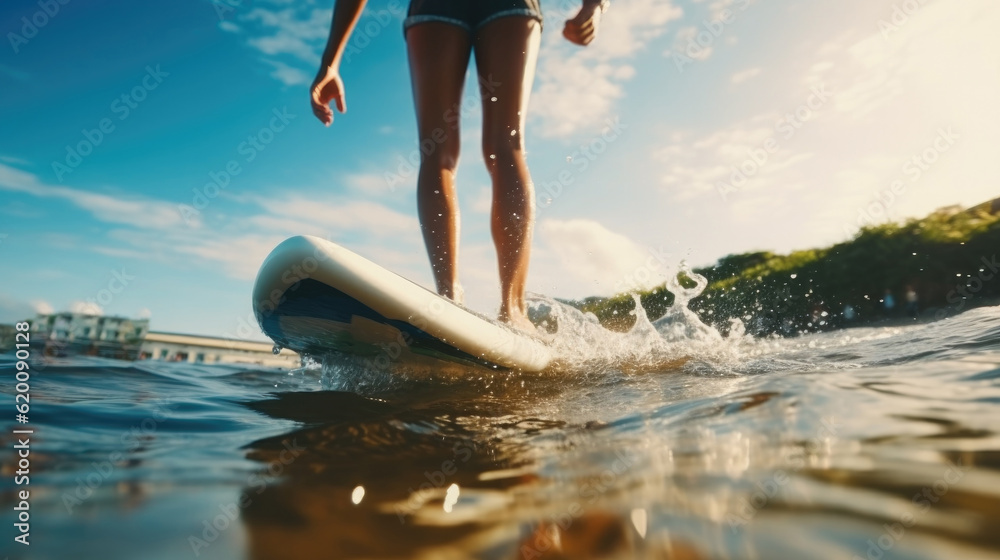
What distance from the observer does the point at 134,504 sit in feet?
2.19

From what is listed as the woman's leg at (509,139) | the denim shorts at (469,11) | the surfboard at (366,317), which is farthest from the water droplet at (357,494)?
the denim shorts at (469,11)

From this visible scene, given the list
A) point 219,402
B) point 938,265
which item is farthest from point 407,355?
point 938,265

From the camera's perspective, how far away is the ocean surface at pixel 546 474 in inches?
20.6

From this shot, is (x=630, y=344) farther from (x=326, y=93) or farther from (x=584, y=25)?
(x=326, y=93)

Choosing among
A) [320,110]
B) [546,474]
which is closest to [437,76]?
[320,110]

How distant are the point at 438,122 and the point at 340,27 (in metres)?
0.62

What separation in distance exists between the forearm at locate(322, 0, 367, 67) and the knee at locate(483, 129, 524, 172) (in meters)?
0.84

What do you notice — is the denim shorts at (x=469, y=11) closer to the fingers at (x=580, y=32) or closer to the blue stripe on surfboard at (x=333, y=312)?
the fingers at (x=580, y=32)

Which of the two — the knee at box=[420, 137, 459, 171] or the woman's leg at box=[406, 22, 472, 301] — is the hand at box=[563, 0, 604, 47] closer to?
the woman's leg at box=[406, 22, 472, 301]

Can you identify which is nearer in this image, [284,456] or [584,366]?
[284,456]

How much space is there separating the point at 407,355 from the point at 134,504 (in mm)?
1131

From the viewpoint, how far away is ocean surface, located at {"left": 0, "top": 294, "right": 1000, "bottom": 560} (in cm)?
52

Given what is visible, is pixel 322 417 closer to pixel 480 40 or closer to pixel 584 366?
pixel 584 366

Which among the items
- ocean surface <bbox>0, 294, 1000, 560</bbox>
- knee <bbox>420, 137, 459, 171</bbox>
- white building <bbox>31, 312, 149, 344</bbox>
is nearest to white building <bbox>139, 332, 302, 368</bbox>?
white building <bbox>31, 312, 149, 344</bbox>
